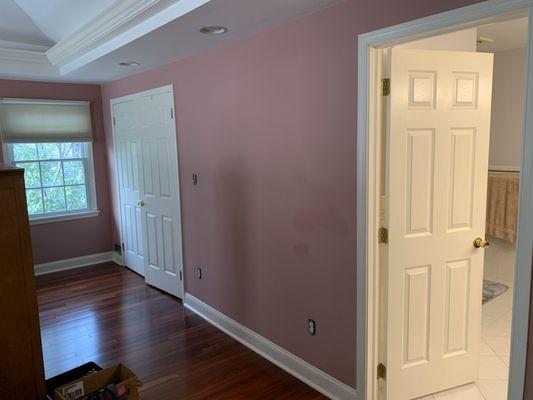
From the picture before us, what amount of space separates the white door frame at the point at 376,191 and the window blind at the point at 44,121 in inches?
162

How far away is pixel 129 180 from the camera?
495 centimetres

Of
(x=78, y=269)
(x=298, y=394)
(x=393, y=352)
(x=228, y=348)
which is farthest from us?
(x=78, y=269)

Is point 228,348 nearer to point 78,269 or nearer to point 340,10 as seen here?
point 340,10

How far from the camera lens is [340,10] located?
228 cm

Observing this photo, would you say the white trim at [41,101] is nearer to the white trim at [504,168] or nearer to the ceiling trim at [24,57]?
the ceiling trim at [24,57]

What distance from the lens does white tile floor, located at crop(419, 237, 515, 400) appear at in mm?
2635

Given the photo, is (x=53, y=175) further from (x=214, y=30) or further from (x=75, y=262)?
(x=214, y=30)

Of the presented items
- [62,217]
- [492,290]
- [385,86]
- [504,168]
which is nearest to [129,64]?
[62,217]

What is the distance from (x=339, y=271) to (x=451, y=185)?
32.6 inches

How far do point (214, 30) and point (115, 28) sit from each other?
802 millimetres

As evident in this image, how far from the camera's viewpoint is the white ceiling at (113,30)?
7.91 ft

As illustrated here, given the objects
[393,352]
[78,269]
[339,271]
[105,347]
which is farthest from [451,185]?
[78,269]

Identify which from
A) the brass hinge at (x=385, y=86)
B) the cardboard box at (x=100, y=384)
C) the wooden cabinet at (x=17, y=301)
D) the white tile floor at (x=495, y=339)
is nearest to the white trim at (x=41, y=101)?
the wooden cabinet at (x=17, y=301)

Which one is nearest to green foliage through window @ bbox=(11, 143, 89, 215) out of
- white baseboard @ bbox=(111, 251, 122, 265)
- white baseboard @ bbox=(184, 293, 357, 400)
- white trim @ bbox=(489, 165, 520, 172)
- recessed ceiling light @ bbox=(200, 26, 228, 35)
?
white baseboard @ bbox=(111, 251, 122, 265)
